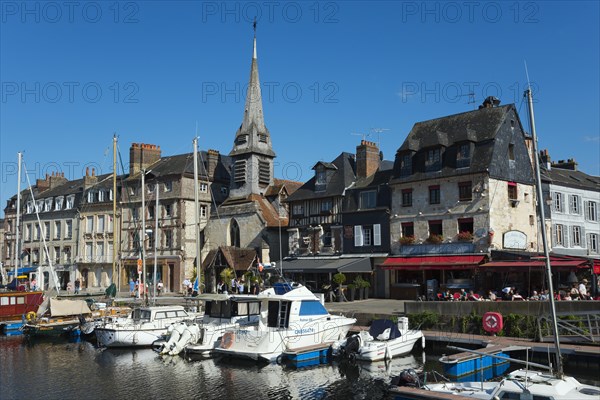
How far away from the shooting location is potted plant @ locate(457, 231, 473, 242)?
34.0 m

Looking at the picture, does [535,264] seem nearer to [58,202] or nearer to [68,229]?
[68,229]

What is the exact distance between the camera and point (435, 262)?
3466 centimetres

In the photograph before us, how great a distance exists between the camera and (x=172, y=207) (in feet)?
169

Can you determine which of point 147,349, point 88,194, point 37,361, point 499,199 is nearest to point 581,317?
point 499,199

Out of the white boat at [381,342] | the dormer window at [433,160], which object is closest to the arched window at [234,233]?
the dormer window at [433,160]

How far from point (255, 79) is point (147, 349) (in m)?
29.7

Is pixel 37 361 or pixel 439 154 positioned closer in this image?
pixel 37 361

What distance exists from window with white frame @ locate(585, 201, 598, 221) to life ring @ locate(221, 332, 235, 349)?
28.2 meters

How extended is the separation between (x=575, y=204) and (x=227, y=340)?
27.4m

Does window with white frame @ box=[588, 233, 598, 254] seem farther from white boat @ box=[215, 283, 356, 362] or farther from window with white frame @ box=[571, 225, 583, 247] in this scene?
white boat @ box=[215, 283, 356, 362]

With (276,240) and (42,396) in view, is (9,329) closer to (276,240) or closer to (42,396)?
(42,396)

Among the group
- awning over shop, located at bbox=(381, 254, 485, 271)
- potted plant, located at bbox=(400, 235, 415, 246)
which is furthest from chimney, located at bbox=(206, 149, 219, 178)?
potted plant, located at bbox=(400, 235, 415, 246)

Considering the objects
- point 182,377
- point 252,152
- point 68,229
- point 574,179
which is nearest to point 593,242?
point 574,179

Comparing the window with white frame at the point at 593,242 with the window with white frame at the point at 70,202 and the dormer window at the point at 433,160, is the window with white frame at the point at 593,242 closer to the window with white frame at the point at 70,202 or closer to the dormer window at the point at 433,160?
the dormer window at the point at 433,160
